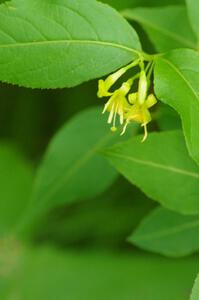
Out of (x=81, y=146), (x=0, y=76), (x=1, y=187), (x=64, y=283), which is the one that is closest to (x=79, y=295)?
(x=64, y=283)

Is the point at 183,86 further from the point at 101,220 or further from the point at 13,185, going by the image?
the point at 13,185

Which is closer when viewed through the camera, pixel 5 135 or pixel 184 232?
pixel 184 232

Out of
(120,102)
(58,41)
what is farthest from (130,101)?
(58,41)

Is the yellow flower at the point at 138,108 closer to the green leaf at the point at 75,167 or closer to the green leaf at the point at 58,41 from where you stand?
the green leaf at the point at 58,41

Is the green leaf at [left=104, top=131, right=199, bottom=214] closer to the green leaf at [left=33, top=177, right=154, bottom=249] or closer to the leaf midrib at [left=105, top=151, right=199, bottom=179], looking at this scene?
the leaf midrib at [left=105, top=151, right=199, bottom=179]

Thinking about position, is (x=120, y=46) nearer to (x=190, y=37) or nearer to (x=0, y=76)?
(x=0, y=76)

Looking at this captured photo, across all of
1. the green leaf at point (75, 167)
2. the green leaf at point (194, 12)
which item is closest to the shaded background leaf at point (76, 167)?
the green leaf at point (75, 167)
